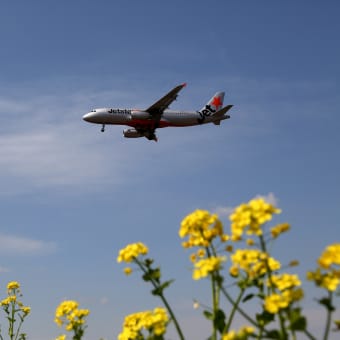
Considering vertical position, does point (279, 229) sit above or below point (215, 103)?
below

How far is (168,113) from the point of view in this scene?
2581 inches

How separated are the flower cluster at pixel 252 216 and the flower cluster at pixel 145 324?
5.27 feet

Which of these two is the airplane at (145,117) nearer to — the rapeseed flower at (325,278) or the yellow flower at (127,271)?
the yellow flower at (127,271)

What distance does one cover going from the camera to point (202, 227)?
500 cm

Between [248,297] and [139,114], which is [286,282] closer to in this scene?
[248,297]

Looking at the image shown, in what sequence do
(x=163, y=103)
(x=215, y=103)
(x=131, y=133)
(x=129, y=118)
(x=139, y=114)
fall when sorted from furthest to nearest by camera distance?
(x=215, y=103)
(x=131, y=133)
(x=139, y=114)
(x=129, y=118)
(x=163, y=103)

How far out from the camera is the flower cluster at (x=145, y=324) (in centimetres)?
519

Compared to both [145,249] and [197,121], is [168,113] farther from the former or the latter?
[145,249]

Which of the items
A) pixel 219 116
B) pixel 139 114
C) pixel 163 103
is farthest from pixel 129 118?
pixel 219 116

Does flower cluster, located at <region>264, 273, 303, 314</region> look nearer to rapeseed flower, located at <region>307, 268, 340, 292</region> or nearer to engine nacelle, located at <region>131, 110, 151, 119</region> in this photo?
rapeseed flower, located at <region>307, 268, 340, 292</region>

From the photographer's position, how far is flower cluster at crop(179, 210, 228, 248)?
4.96 meters

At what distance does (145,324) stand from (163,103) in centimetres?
5422

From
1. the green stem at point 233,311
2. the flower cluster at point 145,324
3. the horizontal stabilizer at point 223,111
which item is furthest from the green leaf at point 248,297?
the horizontal stabilizer at point 223,111

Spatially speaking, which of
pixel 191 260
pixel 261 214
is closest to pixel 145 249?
pixel 191 260
